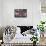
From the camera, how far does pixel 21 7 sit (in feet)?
15.2

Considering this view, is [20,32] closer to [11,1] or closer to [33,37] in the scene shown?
[33,37]

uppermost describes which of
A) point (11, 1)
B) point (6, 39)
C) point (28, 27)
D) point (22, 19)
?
point (11, 1)

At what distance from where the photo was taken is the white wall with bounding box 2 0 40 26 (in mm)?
4570

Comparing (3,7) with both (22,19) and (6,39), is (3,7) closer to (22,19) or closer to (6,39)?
(22,19)

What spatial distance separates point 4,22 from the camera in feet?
15.1

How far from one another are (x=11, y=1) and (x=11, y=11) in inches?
14.2

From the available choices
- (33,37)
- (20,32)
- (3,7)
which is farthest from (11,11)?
(33,37)

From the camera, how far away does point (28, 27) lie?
4.54 metres

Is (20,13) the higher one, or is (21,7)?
(21,7)

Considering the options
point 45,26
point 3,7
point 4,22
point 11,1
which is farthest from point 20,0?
point 45,26

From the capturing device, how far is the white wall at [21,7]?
4570 millimetres

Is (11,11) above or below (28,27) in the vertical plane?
above

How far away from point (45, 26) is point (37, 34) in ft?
1.33

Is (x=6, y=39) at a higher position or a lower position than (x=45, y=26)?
lower
